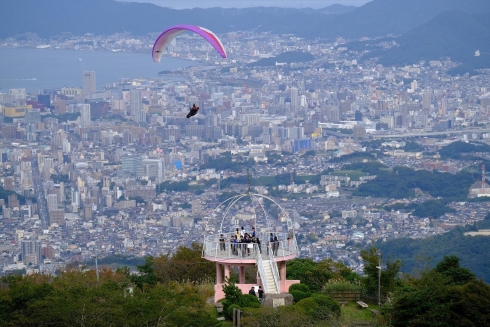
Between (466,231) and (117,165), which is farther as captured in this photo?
(117,165)

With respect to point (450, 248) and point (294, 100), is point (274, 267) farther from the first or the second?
point (294, 100)

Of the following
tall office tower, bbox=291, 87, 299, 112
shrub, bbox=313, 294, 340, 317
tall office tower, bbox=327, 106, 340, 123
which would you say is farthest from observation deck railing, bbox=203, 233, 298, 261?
tall office tower, bbox=291, 87, 299, 112

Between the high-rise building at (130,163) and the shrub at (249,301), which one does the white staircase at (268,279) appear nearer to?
the shrub at (249,301)

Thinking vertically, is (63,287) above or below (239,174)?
above

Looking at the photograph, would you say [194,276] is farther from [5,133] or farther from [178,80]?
[178,80]

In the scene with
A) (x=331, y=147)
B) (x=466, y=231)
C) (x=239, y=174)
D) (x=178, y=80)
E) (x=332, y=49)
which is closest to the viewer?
(x=466, y=231)

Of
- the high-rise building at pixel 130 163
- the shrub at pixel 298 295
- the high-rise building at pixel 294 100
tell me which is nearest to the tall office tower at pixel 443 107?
the high-rise building at pixel 294 100

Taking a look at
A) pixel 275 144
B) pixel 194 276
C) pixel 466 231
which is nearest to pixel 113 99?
pixel 275 144
